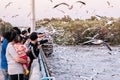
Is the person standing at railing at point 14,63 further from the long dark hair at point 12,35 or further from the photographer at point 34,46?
the photographer at point 34,46

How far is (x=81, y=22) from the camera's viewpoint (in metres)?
79.6

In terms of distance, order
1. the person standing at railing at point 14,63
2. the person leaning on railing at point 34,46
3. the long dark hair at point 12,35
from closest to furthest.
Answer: the person standing at railing at point 14,63, the long dark hair at point 12,35, the person leaning on railing at point 34,46

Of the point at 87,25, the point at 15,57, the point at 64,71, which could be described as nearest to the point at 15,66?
the point at 15,57

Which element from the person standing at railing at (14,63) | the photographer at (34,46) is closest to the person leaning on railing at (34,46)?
the photographer at (34,46)

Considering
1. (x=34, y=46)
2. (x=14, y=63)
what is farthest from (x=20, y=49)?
(x=34, y=46)

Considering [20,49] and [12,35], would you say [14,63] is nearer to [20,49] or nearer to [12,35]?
[20,49]

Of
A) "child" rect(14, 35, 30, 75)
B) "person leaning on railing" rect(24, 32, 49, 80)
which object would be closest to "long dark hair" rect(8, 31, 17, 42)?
"child" rect(14, 35, 30, 75)

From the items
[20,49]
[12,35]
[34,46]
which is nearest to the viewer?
[20,49]

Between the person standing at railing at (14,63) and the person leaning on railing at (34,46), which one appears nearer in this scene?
the person standing at railing at (14,63)

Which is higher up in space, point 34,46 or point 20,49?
point 20,49

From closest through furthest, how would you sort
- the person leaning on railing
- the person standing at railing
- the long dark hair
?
the person standing at railing
the long dark hair
the person leaning on railing

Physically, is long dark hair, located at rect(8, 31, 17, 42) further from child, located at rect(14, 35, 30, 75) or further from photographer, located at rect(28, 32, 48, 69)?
photographer, located at rect(28, 32, 48, 69)

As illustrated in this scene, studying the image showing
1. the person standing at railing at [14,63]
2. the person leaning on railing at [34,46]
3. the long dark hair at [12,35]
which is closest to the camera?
the person standing at railing at [14,63]

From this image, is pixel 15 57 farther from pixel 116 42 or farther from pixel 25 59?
pixel 116 42
